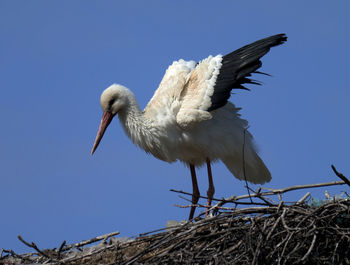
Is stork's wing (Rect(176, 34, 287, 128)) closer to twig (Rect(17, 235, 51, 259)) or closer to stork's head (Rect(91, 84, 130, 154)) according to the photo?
stork's head (Rect(91, 84, 130, 154))

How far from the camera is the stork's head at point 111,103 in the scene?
6609 millimetres

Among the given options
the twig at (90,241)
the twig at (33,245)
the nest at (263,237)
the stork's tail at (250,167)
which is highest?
the stork's tail at (250,167)

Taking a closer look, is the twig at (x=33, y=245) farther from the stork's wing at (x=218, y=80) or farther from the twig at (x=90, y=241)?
the stork's wing at (x=218, y=80)

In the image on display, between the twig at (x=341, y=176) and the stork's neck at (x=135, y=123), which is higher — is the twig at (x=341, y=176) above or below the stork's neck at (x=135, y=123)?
below

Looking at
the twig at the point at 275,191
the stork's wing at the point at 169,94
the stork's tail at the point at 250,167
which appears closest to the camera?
the twig at the point at 275,191

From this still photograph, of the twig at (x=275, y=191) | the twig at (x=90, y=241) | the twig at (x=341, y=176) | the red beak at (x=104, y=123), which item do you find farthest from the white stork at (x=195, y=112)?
the twig at (x=341, y=176)

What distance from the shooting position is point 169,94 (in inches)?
253

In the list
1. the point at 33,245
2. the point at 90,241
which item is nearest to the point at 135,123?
the point at 90,241

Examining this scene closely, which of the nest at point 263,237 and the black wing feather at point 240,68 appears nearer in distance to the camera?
the nest at point 263,237

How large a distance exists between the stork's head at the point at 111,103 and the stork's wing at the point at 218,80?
0.57 meters

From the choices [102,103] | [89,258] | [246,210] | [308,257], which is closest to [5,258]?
[89,258]

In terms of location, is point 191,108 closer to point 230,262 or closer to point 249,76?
point 249,76

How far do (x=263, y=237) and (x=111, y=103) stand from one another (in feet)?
8.93

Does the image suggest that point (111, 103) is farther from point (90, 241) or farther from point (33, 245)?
point (33, 245)
